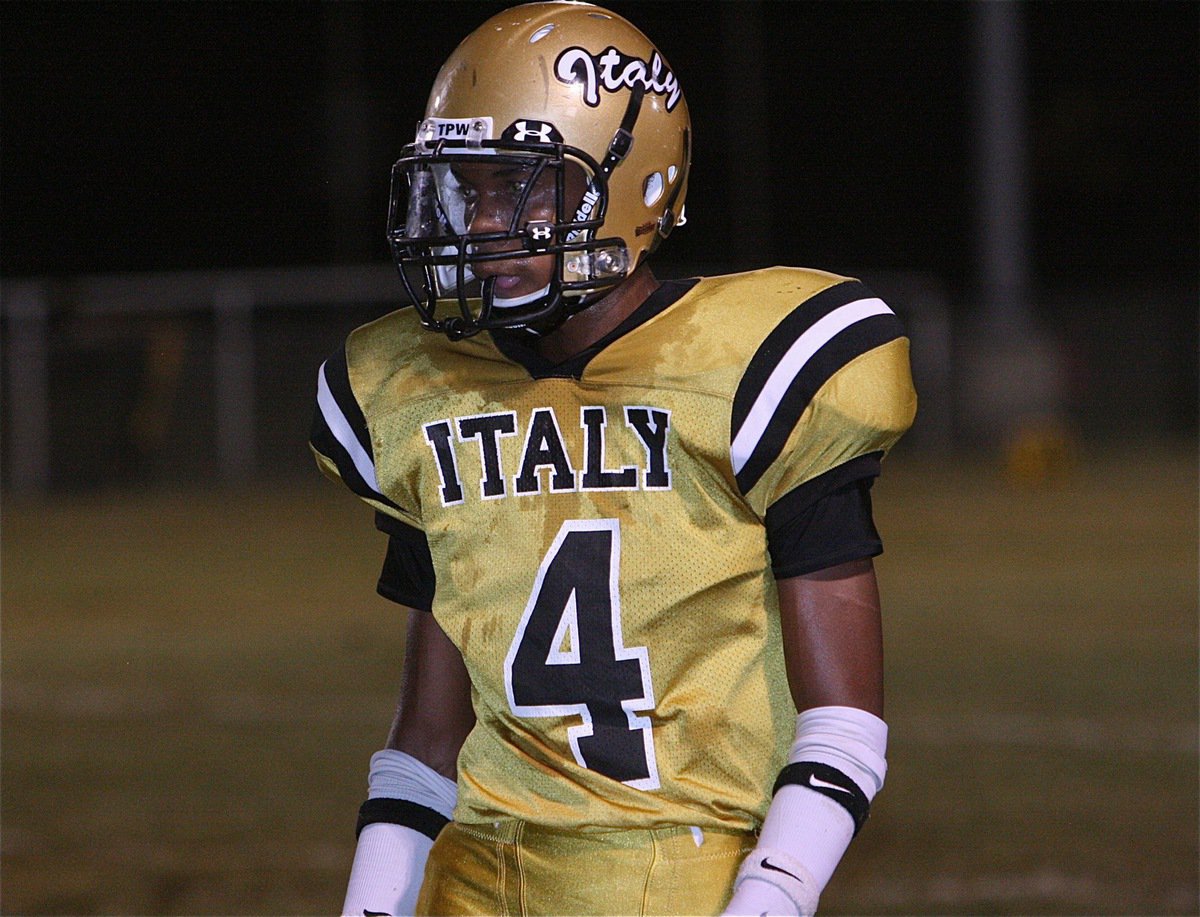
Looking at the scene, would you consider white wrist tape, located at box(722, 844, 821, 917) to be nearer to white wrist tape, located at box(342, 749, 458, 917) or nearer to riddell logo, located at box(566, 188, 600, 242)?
white wrist tape, located at box(342, 749, 458, 917)

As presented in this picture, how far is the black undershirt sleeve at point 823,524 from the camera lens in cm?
202

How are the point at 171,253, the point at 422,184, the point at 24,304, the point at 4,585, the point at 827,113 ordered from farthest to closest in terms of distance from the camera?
1. the point at 827,113
2. the point at 171,253
3. the point at 24,304
4. the point at 4,585
5. the point at 422,184

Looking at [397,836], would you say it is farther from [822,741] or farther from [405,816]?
[822,741]

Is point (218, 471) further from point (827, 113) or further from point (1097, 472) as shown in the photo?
point (827, 113)

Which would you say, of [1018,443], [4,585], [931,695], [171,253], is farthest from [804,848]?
[171,253]

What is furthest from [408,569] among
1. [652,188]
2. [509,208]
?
[652,188]

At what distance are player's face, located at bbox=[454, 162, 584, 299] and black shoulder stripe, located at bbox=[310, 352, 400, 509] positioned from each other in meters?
0.23

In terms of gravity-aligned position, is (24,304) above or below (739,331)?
above

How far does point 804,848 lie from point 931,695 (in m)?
4.62

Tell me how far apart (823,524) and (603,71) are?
0.61m

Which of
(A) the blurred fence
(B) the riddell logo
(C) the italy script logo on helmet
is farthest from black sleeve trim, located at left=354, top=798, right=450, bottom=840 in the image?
(A) the blurred fence

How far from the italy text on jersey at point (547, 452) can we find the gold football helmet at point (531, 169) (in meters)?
0.12

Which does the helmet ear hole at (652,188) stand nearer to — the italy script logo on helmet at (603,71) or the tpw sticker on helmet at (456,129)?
the italy script logo on helmet at (603,71)

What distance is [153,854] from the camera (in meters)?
4.84
